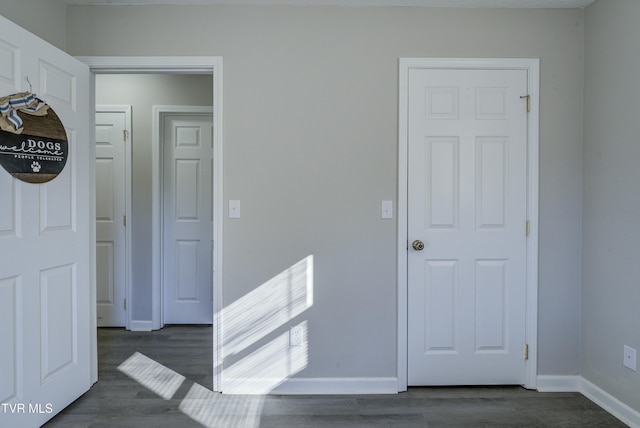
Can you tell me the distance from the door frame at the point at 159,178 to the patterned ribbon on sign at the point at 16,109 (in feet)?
5.86

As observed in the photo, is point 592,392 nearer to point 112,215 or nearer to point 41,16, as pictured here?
point 41,16

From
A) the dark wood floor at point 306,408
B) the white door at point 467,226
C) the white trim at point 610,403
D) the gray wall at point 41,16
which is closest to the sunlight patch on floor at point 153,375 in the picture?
the dark wood floor at point 306,408

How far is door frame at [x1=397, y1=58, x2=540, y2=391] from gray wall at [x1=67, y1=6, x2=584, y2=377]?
0.15 feet

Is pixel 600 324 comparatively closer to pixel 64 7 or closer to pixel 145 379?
pixel 145 379

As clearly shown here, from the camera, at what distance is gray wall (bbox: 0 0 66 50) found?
6.63ft

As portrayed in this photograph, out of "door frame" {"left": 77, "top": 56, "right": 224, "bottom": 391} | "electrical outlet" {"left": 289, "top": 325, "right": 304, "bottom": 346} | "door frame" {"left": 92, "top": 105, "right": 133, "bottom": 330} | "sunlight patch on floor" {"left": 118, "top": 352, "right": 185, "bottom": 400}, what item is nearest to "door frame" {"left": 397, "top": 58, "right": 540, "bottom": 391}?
"electrical outlet" {"left": 289, "top": 325, "right": 304, "bottom": 346}

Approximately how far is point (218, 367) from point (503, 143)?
2.28 m

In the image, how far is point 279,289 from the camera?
8.05ft

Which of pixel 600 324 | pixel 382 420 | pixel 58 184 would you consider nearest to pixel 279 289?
pixel 382 420

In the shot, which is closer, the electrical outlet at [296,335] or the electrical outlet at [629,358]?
the electrical outlet at [629,358]

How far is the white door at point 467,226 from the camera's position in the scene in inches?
96.8

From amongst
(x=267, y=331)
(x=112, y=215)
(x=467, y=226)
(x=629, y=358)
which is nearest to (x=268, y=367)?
(x=267, y=331)

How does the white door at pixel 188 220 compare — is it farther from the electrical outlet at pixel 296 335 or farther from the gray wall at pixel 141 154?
the electrical outlet at pixel 296 335

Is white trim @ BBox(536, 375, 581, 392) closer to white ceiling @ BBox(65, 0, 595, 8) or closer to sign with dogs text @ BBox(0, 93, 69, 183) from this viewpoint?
white ceiling @ BBox(65, 0, 595, 8)
